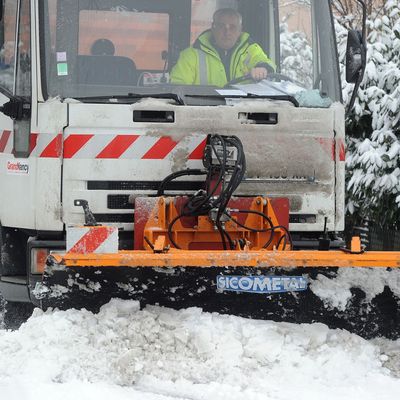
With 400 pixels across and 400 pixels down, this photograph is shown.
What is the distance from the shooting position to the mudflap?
18.0 feet

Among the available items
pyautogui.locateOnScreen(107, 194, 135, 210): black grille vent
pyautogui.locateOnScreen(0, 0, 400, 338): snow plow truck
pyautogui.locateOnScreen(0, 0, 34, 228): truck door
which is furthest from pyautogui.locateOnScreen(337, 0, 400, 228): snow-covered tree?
pyautogui.locateOnScreen(0, 0, 34, 228): truck door

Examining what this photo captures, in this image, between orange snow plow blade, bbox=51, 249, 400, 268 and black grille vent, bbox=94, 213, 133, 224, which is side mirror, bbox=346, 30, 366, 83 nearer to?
orange snow plow blade, bbox=51, 249, 400, 268

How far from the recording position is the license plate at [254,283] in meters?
5.53

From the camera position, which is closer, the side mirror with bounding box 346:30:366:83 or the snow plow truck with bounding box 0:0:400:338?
the snow plow truck with bounding box 0:0:400:338

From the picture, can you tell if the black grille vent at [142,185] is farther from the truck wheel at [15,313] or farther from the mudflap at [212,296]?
the truck wheel at [15,313]

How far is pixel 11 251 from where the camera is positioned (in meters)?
6.66

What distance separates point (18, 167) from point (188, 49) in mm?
1432

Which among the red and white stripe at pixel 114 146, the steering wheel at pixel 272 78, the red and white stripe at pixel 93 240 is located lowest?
the red and white stripe at pixel 93 240

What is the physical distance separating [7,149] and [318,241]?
2266mm

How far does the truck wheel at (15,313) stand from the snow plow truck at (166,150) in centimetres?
35

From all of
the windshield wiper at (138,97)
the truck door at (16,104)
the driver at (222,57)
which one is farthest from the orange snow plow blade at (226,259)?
the driver at (222,57)

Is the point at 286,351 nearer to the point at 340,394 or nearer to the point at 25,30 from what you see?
the point at 340,394

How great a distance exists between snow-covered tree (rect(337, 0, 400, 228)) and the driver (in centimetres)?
336

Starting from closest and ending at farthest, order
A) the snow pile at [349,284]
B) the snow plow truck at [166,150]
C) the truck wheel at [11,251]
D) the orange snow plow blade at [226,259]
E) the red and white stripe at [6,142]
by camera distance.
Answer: the orange snow plow blade at [226,259] → the snow pile at [349,284] → the snow plow truck at [166,150] → the red and white stripe at [6,142] → the truck wheel at [11,251]
